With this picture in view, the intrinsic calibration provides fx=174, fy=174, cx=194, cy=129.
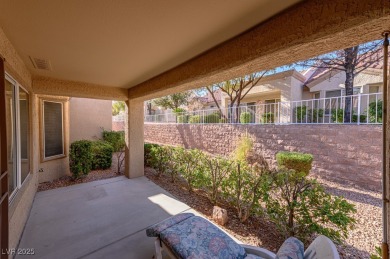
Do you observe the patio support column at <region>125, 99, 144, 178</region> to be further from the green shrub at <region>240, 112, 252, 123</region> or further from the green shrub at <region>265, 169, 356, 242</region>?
the green shrub at <region>240, 112, 252, 123</region>

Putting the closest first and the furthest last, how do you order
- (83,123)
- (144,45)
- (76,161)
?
(144,45) < (76,161) < (83,123)

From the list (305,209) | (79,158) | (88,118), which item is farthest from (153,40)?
(88,118)

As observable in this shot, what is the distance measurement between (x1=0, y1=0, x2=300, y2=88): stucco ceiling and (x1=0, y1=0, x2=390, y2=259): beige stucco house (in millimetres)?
11

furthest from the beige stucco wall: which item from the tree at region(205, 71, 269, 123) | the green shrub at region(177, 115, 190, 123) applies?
the tree at region(205, 71, 269, 123)

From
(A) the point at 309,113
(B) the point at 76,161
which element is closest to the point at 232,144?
(A) the point at 309,113

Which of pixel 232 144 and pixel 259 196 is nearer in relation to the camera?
pixel 259 196

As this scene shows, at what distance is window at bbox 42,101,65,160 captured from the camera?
5277 mm

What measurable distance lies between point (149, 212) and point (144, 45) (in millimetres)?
3095

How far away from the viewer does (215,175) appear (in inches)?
148

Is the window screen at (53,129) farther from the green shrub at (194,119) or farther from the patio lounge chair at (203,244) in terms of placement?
the green shrub at (194,119)

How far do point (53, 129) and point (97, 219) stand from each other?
153 inches

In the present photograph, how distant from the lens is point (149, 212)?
11.7 ft

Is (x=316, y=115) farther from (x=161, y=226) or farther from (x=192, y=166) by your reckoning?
(x=161, y=226)

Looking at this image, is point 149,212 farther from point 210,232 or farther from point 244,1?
point 244,1
